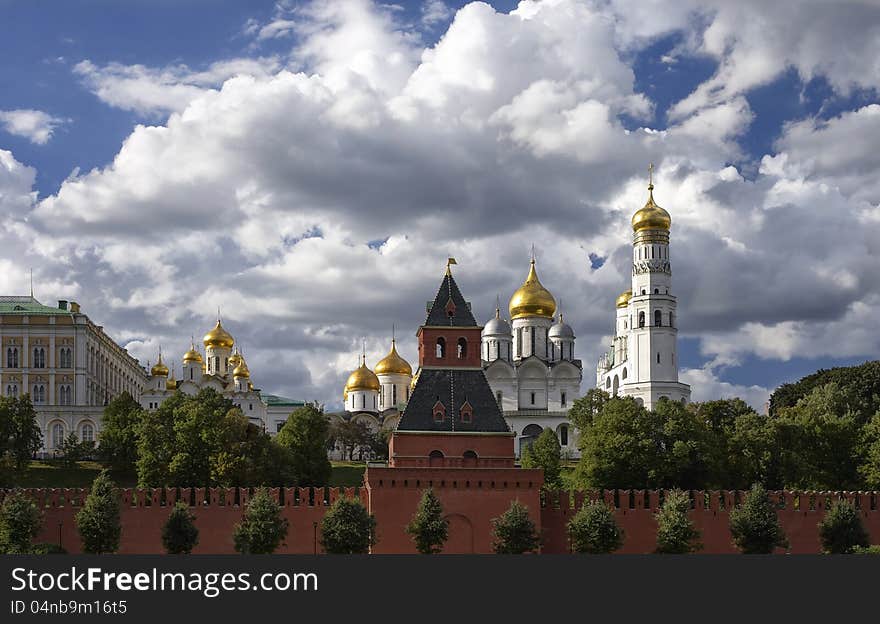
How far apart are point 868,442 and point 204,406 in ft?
107

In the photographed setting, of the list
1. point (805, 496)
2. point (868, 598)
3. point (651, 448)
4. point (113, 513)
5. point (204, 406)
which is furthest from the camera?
point (204, 406)

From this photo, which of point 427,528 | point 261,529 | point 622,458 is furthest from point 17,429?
point 427,528

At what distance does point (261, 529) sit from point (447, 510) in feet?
23.0

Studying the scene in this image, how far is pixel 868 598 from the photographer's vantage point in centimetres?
4262

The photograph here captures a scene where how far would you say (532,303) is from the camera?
111875 mm

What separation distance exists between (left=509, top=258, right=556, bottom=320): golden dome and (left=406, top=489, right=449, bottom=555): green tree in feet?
193

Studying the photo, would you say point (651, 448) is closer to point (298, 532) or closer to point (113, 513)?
point (298, 532)

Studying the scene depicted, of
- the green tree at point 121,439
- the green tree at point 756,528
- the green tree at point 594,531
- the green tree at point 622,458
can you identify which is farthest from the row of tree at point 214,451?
the green tree at point 756,528

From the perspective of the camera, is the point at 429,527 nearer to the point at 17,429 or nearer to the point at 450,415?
the point at 450,415

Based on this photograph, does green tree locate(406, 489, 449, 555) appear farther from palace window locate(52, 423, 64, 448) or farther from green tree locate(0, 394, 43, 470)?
palace window locate(52, 423, 64, 448)

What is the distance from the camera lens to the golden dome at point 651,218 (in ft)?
355

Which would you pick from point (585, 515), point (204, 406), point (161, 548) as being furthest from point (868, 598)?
point (204, 406)

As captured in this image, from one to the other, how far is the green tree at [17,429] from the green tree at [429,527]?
3042cm

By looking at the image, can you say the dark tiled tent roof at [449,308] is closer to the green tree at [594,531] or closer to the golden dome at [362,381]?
the green tree at [594,531]
